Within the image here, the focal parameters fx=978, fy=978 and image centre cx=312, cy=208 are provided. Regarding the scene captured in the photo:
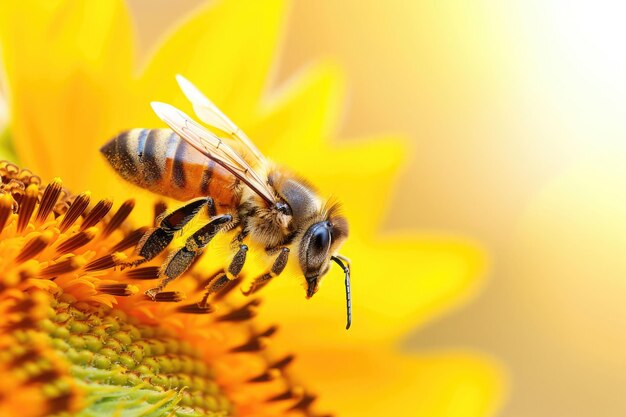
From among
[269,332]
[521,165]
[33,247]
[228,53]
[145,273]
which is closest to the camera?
[33,247]

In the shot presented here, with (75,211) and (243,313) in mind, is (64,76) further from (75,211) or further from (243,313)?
→ (243,313)

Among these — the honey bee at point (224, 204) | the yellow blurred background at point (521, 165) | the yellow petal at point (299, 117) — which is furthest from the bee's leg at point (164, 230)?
the yellow blurred background at point (521, 165)

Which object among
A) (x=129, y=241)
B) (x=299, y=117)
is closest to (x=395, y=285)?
(x=299, y=117)

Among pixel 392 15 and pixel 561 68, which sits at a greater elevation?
pixel 392 15

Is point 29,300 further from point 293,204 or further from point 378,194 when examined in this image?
point 378,194

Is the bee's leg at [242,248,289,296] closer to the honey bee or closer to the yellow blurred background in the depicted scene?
the honey bee

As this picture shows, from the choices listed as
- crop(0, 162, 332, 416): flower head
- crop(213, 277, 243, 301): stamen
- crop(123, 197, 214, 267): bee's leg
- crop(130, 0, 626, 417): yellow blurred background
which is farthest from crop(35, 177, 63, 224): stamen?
crop(130, 0, 626, 417): yellow blurred background

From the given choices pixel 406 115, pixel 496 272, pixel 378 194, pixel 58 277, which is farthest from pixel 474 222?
pixel 58 277
